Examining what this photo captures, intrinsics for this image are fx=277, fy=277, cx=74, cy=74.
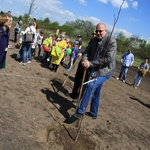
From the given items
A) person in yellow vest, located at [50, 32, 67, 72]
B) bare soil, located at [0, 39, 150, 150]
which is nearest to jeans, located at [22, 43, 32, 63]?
person in yellow vest, located at [50, 32, 67, 72]

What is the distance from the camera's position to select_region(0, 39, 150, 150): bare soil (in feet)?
18.2

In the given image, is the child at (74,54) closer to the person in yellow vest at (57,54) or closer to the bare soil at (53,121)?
the person in yellow vest at (57,54)

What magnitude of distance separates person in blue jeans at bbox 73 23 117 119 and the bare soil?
0.71m

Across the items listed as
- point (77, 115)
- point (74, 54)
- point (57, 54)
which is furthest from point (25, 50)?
point (77, 115)

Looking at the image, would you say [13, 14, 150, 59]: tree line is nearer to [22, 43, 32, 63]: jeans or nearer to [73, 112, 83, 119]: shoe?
[22, 43, 32, 63]: jeans

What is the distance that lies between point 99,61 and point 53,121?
70.7 inches

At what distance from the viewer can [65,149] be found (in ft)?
17.7

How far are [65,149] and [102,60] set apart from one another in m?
2.27

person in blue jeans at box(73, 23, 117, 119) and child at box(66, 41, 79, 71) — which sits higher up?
person in blue jeans at box(73, 23, 117, 119)

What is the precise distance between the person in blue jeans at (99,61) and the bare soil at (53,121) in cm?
71

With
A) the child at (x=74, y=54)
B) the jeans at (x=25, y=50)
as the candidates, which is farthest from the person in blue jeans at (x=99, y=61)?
the child at (x=74, y=54)

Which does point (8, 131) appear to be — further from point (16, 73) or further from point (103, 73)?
point (16, 73)

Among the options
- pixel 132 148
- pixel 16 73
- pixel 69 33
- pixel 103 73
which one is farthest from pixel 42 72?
pixel 69 33

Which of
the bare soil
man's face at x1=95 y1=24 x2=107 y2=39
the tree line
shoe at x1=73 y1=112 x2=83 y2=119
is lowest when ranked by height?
the tree line
